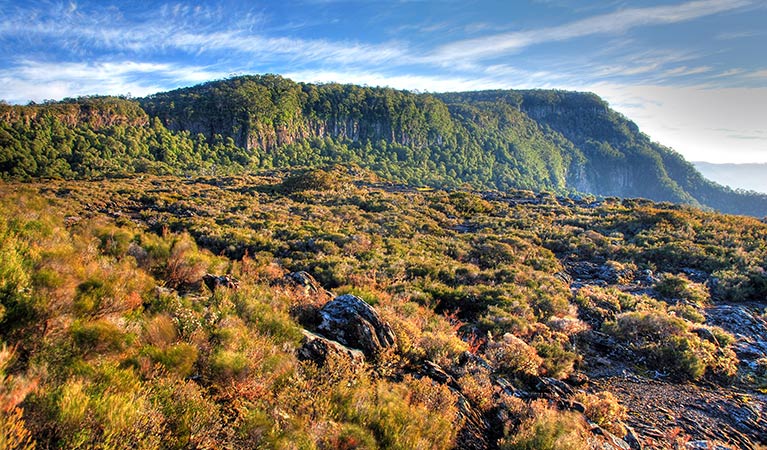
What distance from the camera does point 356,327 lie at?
552 cm

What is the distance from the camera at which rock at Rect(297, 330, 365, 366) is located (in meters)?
4.48

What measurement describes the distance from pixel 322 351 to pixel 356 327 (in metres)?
1.00

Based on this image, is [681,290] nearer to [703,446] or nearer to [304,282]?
[703,446]

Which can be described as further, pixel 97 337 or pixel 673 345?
pixel 673 345

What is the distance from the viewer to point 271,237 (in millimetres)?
14766

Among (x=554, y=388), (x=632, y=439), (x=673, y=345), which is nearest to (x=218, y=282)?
(x=554, y=388)

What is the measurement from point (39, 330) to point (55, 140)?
76.1m

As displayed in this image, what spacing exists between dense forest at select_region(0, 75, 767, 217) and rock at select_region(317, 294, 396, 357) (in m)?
53.0

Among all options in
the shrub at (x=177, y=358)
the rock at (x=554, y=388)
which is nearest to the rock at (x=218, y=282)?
the shrub at (x=177, y=358)

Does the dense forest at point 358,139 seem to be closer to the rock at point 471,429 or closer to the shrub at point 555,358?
the shrub at point 555,358

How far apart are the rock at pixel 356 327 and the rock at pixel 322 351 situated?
35 centimetres

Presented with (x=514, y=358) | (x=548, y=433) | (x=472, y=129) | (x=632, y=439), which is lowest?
(x=632, y=439)

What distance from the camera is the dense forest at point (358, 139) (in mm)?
58469

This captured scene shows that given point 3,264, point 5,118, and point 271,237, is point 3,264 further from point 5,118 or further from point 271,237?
point 5,118
